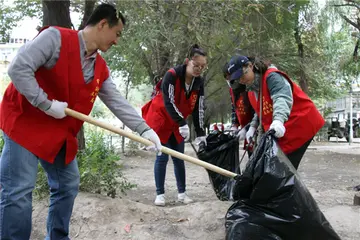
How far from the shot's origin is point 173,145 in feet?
13.7

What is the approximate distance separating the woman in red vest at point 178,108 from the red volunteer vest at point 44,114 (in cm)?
159

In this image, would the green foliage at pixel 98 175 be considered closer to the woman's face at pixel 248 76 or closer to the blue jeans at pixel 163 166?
the blue jeans at pixel 163 166

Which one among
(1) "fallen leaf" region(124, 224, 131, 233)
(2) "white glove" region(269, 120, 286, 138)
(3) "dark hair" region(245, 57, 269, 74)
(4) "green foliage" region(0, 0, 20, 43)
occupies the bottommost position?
(1) "fallen leaf" region(124, 224, 131, 233)

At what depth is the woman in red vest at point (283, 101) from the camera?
294 cm

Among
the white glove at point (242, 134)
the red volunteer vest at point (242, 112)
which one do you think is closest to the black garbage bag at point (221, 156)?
the white glove at point (242, 134)

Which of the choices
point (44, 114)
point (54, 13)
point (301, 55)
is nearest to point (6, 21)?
point (54, 13)

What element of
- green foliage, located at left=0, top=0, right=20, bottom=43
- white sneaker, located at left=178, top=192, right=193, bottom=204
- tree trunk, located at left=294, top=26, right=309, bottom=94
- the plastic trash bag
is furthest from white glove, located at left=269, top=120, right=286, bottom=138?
tree trunk, located at left=294, top=26, right=309, bottom=94

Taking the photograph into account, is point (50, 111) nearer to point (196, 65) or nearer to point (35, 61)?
point (35, 61)

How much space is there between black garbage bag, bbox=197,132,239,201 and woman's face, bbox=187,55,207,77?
2.23 feet

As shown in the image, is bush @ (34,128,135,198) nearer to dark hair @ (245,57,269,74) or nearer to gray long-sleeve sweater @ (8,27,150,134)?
gray long-sleeve sweater @ (8,27,150,134)

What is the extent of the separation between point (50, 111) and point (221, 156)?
74.3 inches

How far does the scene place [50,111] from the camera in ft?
6.96

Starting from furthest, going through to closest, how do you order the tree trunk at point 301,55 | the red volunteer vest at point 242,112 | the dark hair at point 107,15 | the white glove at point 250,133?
1. the tree trunk at point 301,55
2. the red volunteer vest at point 242,112
3. the white glove at point 250,133
4. the dark hair at point 107,15

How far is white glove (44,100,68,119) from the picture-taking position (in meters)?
Answer: 2.12
